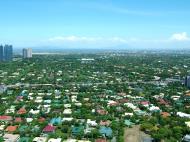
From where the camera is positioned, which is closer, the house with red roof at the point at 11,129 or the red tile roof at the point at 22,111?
the house with red roof at the point at 11,129

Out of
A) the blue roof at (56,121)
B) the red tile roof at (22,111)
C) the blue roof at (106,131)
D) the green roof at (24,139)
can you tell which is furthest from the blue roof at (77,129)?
the red tile roof at (22,111)

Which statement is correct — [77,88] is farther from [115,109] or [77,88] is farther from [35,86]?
[115,109]

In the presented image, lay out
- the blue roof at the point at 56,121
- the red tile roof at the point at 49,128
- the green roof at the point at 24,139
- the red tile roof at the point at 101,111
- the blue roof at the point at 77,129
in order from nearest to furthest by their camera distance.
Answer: the green roof at the point at 24,139 < the blue roof at the point at 77,129 < the red tile roof at the point at 49,128 < the blue roof at the point at 56,121 < the red tile roof at the point at 101,111

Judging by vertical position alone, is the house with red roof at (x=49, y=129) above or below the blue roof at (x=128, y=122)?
below

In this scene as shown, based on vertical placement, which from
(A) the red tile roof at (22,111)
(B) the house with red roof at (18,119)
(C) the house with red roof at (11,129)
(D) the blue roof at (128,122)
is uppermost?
(D) the blue roof at (128,122)

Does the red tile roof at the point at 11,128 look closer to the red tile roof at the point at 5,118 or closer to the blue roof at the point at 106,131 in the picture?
the red tile roof at the point at 5,118

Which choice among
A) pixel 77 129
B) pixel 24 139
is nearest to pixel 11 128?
pixel 24 139

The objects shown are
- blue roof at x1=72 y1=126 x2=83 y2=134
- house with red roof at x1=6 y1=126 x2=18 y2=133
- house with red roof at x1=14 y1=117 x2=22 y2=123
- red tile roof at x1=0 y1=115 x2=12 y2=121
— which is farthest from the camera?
red tile roof at x1=0 y1=115 x2=12 y2=121

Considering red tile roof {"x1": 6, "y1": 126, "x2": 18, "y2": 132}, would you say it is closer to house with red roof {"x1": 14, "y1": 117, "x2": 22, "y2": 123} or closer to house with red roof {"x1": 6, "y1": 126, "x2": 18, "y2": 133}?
house with red roof {"x1": 6, "y1": 126, "x2": 18, "y2": 133}

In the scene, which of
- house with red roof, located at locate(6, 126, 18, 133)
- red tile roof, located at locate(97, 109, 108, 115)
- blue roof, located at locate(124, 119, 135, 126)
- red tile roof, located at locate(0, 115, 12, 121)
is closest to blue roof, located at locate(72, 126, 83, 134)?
blue roof, located at locate(124, 119, 135, 126)

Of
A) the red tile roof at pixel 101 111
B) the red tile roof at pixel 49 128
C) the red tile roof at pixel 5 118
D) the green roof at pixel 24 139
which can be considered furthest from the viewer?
the red tile roof at pixel 101 111

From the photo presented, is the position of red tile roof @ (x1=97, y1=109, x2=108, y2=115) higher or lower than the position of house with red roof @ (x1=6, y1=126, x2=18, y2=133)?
higher
